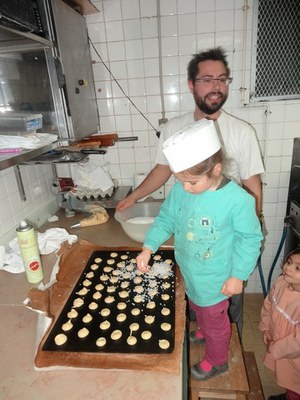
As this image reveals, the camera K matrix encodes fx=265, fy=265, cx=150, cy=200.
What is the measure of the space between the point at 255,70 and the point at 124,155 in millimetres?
1073

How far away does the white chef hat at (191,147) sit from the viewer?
848 millimetres

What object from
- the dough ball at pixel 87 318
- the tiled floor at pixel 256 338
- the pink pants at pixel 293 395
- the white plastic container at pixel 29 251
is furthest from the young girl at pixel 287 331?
the white plastic container at pixel 29 251

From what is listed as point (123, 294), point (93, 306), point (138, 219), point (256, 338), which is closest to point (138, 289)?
point (123, 294)

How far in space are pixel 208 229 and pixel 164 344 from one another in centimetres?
41

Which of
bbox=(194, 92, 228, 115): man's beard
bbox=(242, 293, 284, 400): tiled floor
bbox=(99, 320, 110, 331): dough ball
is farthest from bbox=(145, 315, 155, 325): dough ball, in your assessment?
bbox=(242, 293, 284, 400): tiled floor

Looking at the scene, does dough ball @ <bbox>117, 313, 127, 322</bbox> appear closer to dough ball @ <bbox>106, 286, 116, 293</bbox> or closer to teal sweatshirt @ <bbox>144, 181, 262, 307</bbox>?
dough ball @ <bbox>106, 286, 116, 293</bbox>

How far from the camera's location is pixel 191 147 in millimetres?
843

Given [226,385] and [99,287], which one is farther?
[226,385]

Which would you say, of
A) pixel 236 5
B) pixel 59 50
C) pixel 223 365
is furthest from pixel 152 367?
pixel 236 5

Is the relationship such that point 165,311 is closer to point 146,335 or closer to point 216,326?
point 146,335

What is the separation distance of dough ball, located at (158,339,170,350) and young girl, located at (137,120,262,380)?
273 mm

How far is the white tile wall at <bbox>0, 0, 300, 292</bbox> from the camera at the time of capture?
1675 mm

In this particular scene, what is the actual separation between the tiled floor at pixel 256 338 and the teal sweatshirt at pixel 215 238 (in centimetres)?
126

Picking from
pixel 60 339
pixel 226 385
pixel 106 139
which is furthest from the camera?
pixel 106 139
